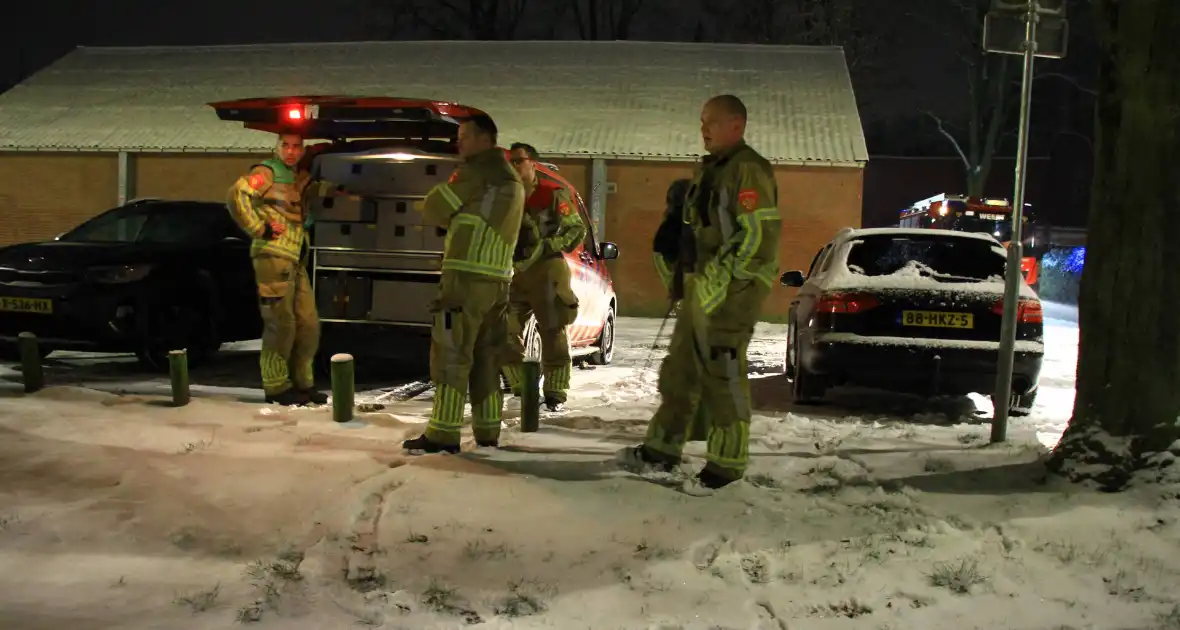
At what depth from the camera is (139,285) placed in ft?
25.3

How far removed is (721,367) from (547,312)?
270 centimetres

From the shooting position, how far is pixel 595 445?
551 cm

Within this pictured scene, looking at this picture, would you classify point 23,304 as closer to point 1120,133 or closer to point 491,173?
point 491,173

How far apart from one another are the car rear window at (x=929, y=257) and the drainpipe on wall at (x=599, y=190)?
415 inches

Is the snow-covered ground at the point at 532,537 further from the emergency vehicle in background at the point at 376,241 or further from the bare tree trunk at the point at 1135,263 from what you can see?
the emergency vehicle in background at the point at 376,241

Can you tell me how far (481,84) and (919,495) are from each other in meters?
18.1

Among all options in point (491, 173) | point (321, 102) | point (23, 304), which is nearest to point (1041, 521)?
point (491, 173)

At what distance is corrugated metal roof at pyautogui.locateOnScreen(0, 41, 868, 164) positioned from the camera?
1825 centimetres

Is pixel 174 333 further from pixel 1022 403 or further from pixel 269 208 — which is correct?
pixel 1022 403

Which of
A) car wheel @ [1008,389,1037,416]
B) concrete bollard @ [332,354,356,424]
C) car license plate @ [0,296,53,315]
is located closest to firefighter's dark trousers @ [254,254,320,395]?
concrete bollard @ [332,354,356,424]

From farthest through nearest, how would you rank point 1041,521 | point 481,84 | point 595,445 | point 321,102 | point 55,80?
point 55,80 < point 481,84 < point 321,102 < point 595,445 < point 1041,521

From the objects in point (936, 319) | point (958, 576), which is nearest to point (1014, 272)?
point (936, 319)

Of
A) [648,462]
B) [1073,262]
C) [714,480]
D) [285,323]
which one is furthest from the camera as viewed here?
[1073,262]

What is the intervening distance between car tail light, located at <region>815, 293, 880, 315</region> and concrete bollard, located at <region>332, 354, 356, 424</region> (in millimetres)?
3590
